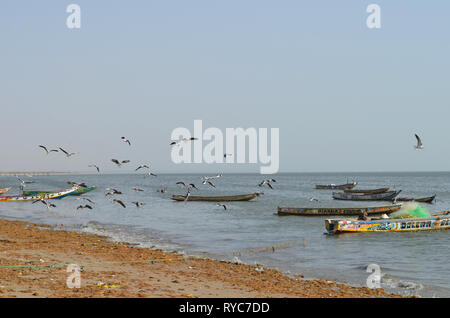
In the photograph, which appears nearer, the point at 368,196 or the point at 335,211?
the point at 335,211

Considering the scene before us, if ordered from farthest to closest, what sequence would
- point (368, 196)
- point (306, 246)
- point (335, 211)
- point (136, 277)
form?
point (368, 196) → point (335, 211) → point (306, 246) → point (136, 277)

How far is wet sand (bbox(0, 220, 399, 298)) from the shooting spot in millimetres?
12141

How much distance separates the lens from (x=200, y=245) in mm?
27547

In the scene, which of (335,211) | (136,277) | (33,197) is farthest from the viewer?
(33,197)

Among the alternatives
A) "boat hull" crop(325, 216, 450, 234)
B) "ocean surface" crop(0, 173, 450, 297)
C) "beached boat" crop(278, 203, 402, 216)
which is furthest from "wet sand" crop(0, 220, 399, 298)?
"beached boat" crop(278, 203, 402, 216)

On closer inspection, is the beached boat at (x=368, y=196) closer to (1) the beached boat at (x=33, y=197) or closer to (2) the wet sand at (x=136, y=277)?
(1) the beached boat at (x=33, y=197)

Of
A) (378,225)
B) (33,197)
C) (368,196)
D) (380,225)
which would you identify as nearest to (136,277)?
(378,225)

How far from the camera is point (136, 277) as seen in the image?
1479 centimetres

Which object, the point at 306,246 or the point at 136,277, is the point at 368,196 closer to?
the point at 306,246
